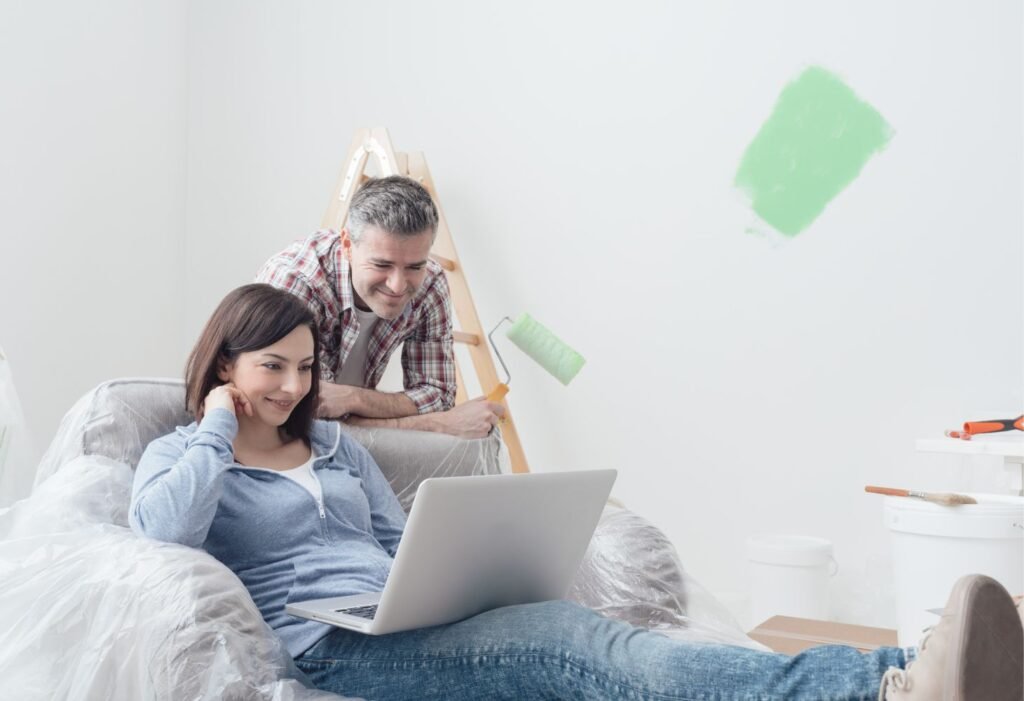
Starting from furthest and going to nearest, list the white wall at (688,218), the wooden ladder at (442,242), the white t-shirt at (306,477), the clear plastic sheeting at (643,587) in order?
the wooden ladder at (442,242)
the white wall at (688,218)
the clear plastic sheeting at (643,587)
the white t-shirt at (306,477)

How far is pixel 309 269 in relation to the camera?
1927mm

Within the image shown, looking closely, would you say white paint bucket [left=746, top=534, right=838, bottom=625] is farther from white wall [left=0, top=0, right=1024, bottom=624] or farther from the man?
the man

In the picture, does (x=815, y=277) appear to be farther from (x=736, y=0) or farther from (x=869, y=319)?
(x=736, y=0)

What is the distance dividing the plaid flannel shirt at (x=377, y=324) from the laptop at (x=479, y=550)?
0.79 meters

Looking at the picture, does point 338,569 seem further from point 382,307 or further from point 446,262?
point 446,262

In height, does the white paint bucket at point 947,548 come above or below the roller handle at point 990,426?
below

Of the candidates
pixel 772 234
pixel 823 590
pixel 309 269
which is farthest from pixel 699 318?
pixel 309 269

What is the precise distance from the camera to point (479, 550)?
3.79 feet

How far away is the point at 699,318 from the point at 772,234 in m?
0.30

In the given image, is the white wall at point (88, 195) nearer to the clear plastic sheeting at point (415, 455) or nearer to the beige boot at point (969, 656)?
the clear plastic sheeting at point (415, 455)

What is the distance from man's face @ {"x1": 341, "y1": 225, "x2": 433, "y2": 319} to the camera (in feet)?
6.14

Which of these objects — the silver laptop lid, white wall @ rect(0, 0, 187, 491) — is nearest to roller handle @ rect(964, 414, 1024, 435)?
the silver laptop lid

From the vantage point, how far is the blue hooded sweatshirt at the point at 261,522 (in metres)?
1.22

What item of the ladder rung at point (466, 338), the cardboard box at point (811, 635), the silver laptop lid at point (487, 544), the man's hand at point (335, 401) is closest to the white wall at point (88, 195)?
the ladder rung at point (466, 338)
